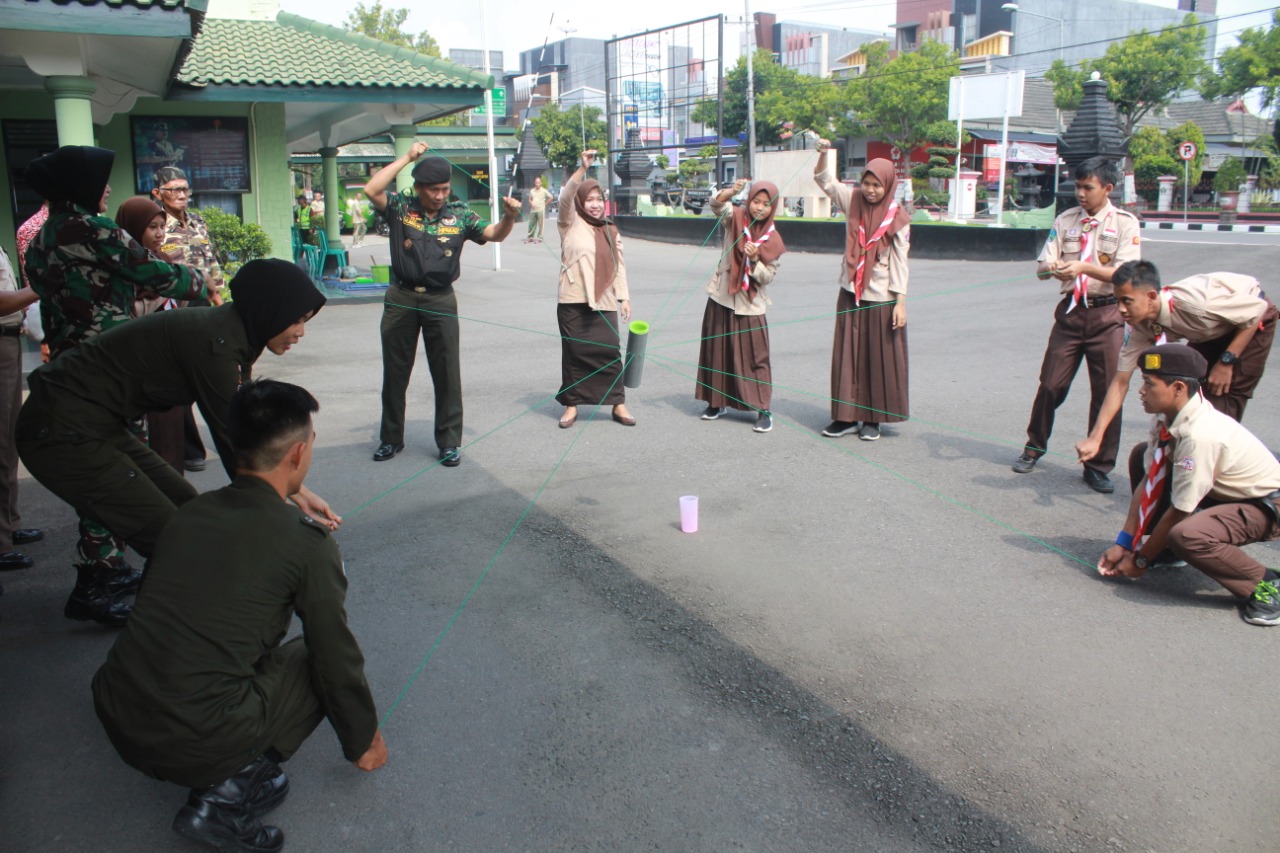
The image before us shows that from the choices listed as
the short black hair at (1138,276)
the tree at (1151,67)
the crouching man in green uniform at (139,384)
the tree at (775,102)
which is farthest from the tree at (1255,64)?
the crouching man in green uniform at (139,384)

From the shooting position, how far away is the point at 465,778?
3.14 meters

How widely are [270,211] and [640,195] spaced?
20.5 m

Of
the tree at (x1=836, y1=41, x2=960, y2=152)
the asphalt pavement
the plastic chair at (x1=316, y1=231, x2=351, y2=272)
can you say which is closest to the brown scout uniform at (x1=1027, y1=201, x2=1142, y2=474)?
the asphalt pavement

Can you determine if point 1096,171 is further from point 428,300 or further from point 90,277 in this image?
point 90,277

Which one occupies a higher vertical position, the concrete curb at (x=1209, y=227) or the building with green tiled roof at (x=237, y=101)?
the building with green tiled roof at (x=237, y=101)

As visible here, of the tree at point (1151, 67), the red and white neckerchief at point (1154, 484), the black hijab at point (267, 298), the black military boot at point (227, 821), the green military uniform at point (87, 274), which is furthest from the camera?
the tree at point (1151, 67)

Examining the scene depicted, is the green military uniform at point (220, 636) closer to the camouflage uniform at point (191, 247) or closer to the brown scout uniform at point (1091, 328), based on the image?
the camouflage uniform at point (191, 247)

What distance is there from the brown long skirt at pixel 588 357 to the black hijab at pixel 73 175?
3739mm

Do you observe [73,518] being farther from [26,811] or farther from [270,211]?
[270,211]

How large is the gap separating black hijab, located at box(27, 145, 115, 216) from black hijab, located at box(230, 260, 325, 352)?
1188mm

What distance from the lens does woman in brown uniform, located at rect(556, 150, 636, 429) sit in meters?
7.35

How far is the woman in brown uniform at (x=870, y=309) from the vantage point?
6.84 m

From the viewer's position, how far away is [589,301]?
7.40 m

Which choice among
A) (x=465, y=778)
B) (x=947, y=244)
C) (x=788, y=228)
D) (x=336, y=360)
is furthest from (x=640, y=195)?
(x=465, y=778)
